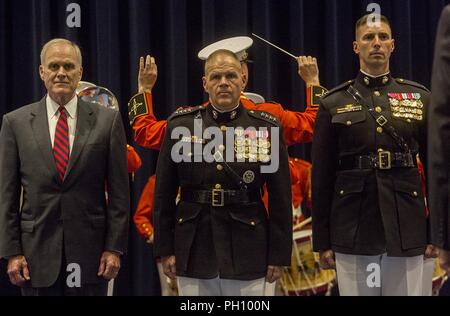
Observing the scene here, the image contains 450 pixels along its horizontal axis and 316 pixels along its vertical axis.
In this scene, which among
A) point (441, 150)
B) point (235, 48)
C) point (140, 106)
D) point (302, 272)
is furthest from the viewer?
point (302, 272)

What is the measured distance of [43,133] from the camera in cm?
296

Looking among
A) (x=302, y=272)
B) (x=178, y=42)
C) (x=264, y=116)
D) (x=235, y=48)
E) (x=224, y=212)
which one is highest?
(x=178, y=42)

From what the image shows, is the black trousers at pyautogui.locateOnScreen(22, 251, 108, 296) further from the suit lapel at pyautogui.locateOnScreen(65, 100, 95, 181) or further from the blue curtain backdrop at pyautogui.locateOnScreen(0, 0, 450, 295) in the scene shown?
the blue curtain backdrop at pyautogui.locateOnScreen(0, 0, 450, 295)

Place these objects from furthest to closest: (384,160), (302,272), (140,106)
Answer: (302,272)
(140,106)
(384,160)

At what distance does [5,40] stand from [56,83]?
217cm

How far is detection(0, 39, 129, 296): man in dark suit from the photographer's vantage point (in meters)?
2.88

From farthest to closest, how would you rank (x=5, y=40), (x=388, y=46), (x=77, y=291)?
(x=5, y=40), (x=388, y=46), (x=77, y=291)

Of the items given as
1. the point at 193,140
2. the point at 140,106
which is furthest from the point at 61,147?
the point at 140,106

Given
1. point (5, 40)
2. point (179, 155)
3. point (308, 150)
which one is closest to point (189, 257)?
point (179, 155)

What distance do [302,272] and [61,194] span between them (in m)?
1.70

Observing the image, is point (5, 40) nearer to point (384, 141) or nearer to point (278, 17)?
point (278, 17)

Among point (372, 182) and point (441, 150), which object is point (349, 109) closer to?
point (372, 182)

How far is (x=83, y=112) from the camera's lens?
3031 millimetres

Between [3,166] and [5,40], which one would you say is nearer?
[3,166]
